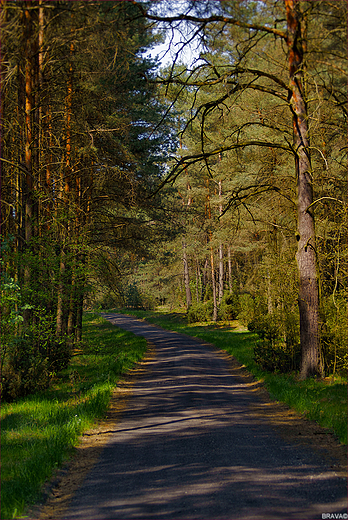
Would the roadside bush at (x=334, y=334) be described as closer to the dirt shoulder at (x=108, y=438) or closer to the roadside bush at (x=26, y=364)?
the dirt shoulder at (x=108, y=438)

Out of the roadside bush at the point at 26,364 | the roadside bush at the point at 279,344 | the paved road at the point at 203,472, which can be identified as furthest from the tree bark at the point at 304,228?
the roadside bush at the point at 26,364

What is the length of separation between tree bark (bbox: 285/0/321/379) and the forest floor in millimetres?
1666

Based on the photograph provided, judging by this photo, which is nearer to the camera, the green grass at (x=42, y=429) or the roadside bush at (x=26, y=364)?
the green grass at (x=42, y=429)

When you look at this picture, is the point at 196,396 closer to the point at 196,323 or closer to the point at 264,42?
the point at 264,42

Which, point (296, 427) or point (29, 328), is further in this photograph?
point (29, 328)

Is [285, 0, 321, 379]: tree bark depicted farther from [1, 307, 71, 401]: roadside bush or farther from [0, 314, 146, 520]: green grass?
[1, 307, 71, 401]: roadside bush

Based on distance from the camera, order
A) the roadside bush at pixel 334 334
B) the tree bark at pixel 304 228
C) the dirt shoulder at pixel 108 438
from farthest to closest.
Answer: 1. the tree bark at pixel 304 228
2. the roadside bush at pixel 334 334
3. the dirt shoulder at pixel 108 438

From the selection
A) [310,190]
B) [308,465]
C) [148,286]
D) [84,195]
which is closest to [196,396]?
[308,465]

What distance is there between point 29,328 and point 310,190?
286 inches

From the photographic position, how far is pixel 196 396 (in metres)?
9.42

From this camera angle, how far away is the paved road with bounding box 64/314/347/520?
3928mm

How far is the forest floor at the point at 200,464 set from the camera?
13.1 feet

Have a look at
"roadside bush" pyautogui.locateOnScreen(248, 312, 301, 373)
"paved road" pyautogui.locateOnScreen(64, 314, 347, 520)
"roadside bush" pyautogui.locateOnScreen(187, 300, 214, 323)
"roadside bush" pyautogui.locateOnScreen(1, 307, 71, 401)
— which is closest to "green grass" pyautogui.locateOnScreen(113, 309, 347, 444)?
"roadside bush" pyautogui.locateOnScreen(248, 312, 301, 373)

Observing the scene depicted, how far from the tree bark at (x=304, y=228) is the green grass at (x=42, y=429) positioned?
480cm
